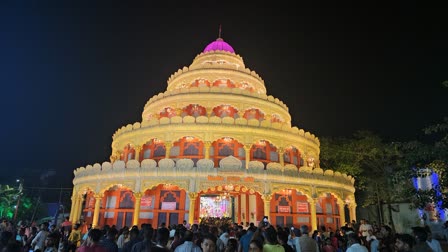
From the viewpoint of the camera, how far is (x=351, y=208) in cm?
2627

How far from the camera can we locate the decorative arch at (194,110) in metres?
28.0

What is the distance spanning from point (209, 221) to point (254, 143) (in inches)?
302

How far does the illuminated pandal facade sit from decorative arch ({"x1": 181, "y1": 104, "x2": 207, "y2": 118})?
10 cm

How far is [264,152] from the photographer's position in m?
26.1

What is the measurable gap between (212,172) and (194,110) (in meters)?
9.48

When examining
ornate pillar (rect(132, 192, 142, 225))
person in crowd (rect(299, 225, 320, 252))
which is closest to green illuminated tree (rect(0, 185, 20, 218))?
ornate pillar (rect(132, 192, 142, 225))

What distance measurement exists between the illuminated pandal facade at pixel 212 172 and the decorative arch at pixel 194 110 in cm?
10

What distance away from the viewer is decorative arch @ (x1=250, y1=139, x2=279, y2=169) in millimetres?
25591

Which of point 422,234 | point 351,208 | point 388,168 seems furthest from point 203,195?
point 388,168

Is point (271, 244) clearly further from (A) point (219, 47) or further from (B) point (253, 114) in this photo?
(A) point (219, 47)

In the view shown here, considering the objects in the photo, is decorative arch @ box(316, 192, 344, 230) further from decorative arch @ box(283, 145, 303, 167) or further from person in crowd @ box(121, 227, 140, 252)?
person in crowd @ box(121, 227, 140, 252)

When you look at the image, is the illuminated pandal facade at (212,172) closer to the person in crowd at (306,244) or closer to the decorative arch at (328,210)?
the decorative arch at (328,210)

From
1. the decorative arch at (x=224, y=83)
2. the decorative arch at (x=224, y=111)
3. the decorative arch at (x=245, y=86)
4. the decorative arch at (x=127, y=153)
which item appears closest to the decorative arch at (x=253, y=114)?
the decorative arch at (x=224, y=111)

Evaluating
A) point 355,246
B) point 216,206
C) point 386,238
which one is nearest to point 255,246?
point 355,246
